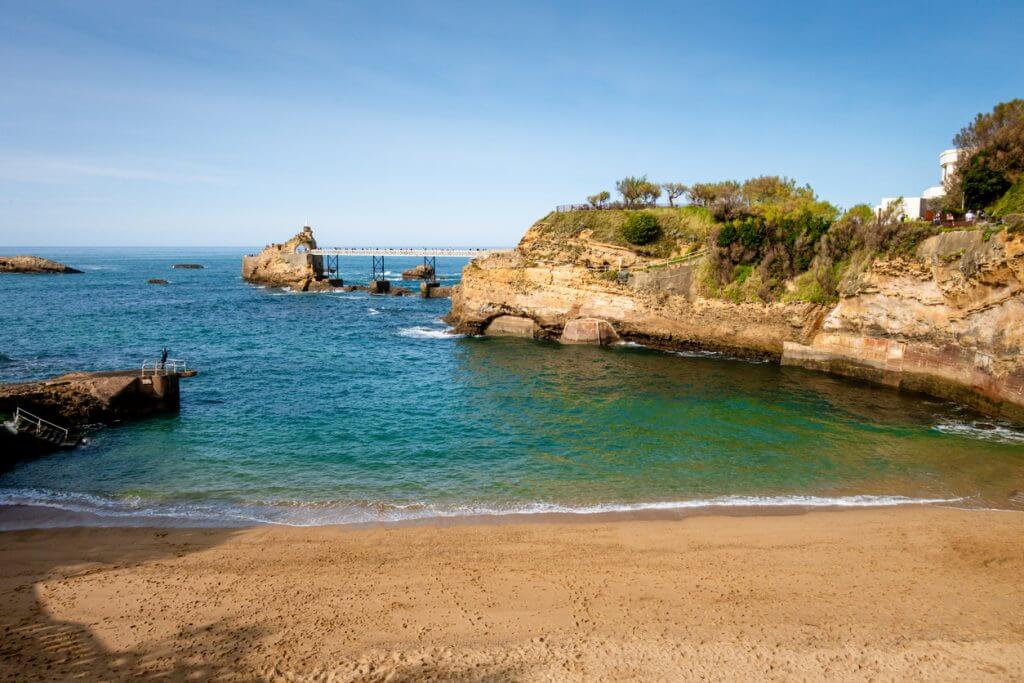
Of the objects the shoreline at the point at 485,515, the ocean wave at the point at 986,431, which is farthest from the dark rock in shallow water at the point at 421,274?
the shoreline at the point at 485,515

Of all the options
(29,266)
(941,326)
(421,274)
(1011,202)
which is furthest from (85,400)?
(29,266)

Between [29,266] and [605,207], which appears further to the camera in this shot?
[29,266]

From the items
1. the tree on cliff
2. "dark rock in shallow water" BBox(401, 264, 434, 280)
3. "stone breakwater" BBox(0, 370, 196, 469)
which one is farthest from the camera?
"dark rock in shallow water" BBox(401, 264, 434, 280)

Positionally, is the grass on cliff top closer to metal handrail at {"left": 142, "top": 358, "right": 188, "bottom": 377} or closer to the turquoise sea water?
the turquoise sea water

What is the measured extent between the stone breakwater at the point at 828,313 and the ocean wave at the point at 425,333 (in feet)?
5.62

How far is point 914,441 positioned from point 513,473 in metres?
16.6

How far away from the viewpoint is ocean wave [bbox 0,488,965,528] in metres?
16.5

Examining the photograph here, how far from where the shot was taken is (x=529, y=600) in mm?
12773

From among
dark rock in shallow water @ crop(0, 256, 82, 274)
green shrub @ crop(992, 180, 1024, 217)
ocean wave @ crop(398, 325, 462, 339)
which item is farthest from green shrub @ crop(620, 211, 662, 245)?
dark rock in shallow water @ crop(0, 256, 82, 274)

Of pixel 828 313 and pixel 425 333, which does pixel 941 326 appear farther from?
pixel 425 333

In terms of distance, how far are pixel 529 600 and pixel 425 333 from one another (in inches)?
1482

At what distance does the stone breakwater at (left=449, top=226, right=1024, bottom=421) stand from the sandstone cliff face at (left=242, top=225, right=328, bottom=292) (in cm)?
4074

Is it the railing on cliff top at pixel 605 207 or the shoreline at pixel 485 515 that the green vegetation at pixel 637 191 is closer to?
the railing on cliff top at pixel 605 207

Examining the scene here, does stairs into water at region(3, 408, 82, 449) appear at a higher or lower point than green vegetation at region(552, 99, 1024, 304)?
lower
